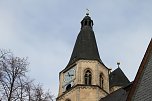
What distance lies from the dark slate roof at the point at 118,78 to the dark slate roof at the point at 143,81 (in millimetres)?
25606

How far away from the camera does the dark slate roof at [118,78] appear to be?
4784cm

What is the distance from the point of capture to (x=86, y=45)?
43688 mm

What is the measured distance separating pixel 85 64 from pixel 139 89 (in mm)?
19583

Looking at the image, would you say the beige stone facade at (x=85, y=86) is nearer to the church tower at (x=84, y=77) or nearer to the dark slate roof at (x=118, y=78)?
the church tower at (x=84, y=77)

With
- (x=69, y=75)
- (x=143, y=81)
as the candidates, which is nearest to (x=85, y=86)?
(x=69, y=75)

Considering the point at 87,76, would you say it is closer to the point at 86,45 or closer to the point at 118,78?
the point at 86,45

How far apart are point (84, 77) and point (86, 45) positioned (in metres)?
4.67

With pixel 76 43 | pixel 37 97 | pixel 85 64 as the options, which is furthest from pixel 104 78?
pixel 37 97

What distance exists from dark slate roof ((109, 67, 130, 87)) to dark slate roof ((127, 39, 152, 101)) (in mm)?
25606

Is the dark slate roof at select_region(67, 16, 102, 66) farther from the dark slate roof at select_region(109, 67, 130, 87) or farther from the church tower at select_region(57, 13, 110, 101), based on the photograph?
the dark slate roof at select_region(109, 67, 130, 87)

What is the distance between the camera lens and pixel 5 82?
2222 cm

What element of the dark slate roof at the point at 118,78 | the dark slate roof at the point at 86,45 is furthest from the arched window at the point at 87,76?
the dark slate roof at the point at 118,78

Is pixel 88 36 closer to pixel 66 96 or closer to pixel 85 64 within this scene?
pixel 85 64

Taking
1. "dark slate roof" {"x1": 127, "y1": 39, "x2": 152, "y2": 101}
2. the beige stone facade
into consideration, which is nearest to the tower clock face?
the beige stone facade
